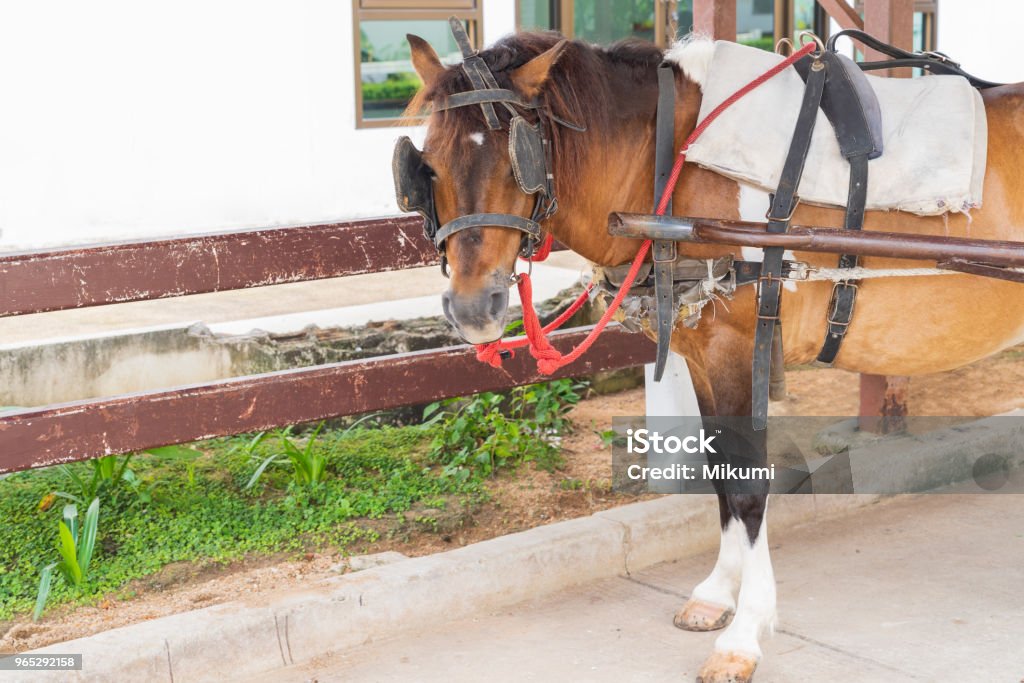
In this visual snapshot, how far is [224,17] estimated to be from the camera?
9094 mm

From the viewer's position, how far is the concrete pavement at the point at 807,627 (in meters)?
3.56

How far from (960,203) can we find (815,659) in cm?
147

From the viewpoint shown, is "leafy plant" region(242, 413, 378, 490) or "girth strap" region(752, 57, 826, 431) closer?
"girth strap" region(752, 57, 826, 431)

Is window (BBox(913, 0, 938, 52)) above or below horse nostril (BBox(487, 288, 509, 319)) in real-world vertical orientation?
above

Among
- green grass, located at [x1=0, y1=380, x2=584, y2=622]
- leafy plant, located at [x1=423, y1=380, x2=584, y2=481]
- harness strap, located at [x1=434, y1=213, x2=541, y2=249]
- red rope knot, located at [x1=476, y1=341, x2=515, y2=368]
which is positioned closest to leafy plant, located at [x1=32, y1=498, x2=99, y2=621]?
green grass, located at [x1=0, y1=380, x2=584, y2=622]

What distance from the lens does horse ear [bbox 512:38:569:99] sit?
3061 millimetres

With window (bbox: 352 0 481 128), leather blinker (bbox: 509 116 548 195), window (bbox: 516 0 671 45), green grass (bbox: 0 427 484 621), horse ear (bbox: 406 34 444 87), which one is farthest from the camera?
window (bbox: 516 0 671 45)

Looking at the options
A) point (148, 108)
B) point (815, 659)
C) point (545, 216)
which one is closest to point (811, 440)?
point (815, 659)

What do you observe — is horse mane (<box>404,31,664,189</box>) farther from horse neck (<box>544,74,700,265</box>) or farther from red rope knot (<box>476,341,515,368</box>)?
red rope knot (<box>476,341,515,368</box>)

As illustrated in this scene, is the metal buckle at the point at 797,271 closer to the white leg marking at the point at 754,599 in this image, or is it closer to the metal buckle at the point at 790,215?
the metal buckle at the point at 790,215

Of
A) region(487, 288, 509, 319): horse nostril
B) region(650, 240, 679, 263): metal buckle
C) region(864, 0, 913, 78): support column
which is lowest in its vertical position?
region(487, 288, 509, 319): horse nostril

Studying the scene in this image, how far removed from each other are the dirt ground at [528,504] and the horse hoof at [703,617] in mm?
867

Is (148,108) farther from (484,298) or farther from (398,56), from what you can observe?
(484,298)
